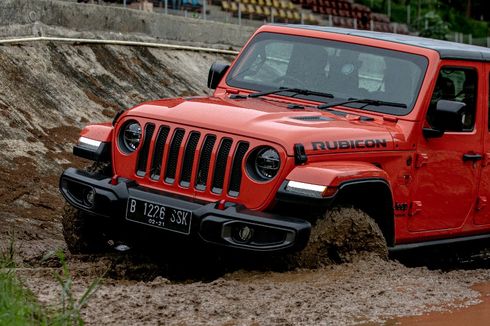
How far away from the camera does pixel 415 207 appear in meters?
8.47

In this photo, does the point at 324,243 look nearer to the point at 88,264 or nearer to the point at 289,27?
the point at 88,264

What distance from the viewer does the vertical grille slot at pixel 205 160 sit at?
7.57 m

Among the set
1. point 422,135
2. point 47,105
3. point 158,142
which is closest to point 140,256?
point 158,142

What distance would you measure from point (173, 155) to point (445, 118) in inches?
82.5

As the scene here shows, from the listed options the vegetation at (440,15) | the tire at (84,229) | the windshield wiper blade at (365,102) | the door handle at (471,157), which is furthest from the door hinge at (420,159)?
the vegetation at (440,15)

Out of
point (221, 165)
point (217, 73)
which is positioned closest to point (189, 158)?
point (221, 165)

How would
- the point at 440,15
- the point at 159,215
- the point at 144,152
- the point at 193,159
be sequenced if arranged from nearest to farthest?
the point at 159,215 → the point at 193,159 → the point at 144,152 → the point at 440,15

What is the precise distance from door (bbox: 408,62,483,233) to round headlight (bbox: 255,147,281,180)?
1.48m

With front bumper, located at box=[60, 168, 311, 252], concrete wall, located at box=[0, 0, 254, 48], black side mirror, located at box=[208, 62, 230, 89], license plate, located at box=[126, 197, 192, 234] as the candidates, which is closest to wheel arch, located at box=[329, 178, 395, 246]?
front bumper, located at box=[60, 168, 311, 252]

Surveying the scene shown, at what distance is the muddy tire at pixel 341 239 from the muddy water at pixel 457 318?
872mm

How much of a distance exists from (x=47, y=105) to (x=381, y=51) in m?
7.06

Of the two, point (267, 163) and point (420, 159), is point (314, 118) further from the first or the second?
point (420, 159)

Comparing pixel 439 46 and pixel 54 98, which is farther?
pixel 54 98

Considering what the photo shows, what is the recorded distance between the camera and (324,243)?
7609 millimetres
